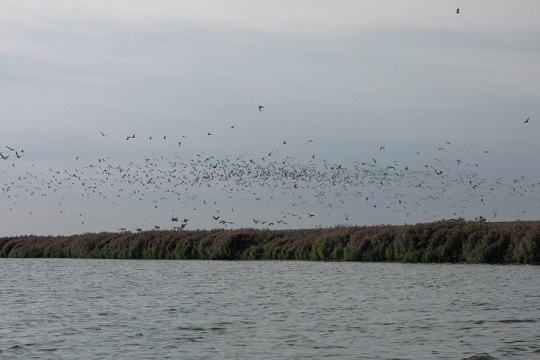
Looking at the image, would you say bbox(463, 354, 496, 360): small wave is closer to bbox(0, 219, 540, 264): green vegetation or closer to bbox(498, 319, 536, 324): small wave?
bbox(498, 319, 536, 324): small wave

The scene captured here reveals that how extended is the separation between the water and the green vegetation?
4196 mm

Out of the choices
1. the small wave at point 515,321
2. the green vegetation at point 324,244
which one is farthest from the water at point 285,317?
the green vegetation at point 324,244

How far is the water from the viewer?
67.9ft

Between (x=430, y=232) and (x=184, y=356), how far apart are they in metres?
34.0

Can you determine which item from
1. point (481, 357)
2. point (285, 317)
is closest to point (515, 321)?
point (481, 357)

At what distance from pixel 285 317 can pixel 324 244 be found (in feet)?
113

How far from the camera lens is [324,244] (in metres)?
60.8

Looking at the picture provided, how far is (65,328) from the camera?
81.8 ft

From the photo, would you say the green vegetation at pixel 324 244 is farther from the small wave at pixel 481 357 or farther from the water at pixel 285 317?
the small wave at pixel 481 357

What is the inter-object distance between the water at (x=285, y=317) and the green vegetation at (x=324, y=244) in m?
4.20

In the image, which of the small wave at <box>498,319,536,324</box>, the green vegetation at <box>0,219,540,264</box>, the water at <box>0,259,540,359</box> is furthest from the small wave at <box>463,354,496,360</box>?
the green vegetation at <box>0,219,540,264</box>

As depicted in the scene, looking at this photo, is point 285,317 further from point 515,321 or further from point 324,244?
point 324,244

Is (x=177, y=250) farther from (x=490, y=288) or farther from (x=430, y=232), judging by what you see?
(x=490, y=288)

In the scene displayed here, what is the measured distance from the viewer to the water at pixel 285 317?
20703 millimetres
